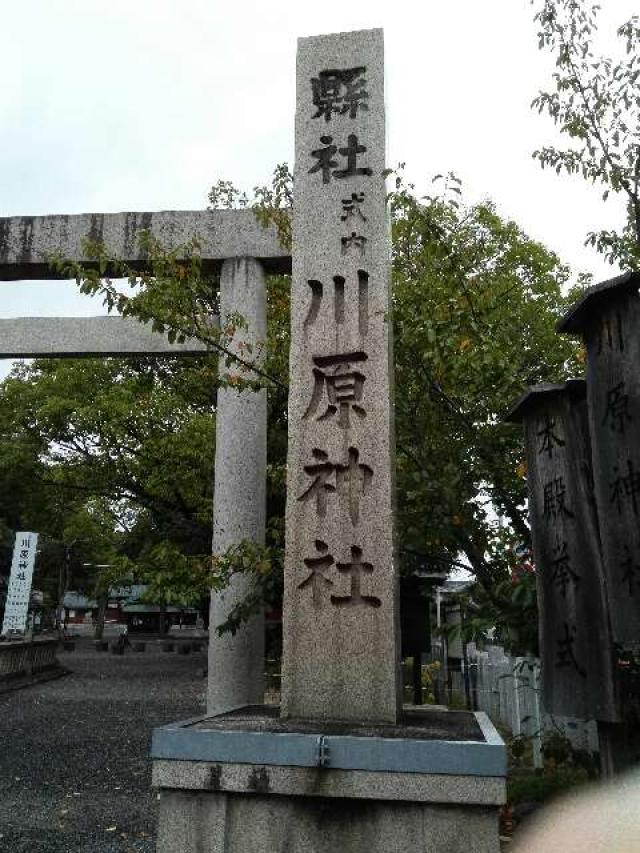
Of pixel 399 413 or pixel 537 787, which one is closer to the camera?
pixel 537 787

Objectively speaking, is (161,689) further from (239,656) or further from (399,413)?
(399,413)

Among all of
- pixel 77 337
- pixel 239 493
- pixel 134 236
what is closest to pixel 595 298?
pixel 239 493

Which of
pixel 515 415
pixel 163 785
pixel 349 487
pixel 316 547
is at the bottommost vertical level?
pixel 163 785

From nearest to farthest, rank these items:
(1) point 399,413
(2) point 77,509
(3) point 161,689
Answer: (1) point 399,413
(3) point 161,689
(2) point 77,509

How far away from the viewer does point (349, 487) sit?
14.5 ft

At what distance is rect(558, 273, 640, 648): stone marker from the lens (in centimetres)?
275

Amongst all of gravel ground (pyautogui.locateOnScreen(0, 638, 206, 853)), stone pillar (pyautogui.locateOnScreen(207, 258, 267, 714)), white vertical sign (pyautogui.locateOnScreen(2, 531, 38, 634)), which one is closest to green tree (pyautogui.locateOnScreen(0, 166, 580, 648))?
stone pillar (pyautogui.locateOnScreen(207, 258, 267, 714))

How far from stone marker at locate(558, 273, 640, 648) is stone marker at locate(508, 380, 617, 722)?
0.31 m

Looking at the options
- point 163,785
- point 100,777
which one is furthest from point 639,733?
point 100,777

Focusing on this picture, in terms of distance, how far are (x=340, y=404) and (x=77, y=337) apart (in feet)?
14.6

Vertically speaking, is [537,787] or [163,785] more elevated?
[163,785]

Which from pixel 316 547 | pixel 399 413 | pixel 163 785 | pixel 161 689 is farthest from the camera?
pixel 161 689

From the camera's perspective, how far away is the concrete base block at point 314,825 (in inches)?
116

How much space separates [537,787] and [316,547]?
7.65 feet
